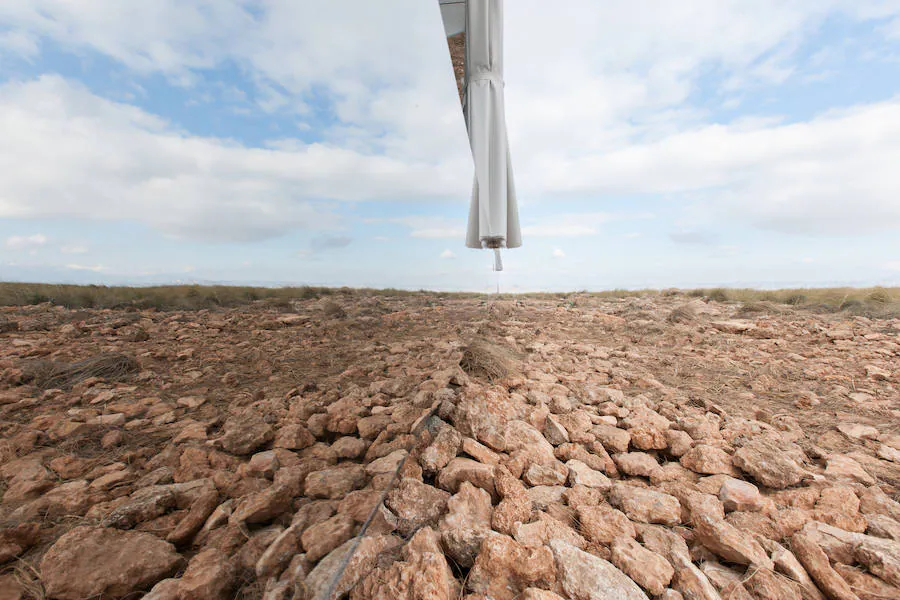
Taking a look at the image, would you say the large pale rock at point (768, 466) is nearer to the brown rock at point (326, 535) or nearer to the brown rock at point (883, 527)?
the brown rock at point (883, 527)

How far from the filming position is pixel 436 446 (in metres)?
1.60

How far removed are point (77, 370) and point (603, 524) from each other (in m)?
1.44

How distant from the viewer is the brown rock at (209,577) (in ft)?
2.01

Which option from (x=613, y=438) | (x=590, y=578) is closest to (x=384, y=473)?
(x=590, y=578)

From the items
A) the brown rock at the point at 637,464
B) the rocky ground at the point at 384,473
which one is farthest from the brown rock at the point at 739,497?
the brown rock at the point at 637,464

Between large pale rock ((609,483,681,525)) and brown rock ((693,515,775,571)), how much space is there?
9cm

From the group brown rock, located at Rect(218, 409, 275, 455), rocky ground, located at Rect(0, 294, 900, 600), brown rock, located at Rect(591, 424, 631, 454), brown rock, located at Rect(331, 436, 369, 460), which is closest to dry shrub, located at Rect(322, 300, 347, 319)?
rocky ground, located at Rect(0, 294, 900, 600)

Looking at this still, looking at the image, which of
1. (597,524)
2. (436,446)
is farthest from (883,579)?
(436,446)

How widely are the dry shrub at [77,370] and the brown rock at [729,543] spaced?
1.67 m

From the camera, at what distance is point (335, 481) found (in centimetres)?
100

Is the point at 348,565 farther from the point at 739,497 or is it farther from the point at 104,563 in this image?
the point at 739,497

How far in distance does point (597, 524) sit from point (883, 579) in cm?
87

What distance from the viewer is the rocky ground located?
22.7 inches

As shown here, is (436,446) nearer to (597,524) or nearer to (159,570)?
(597,524)
